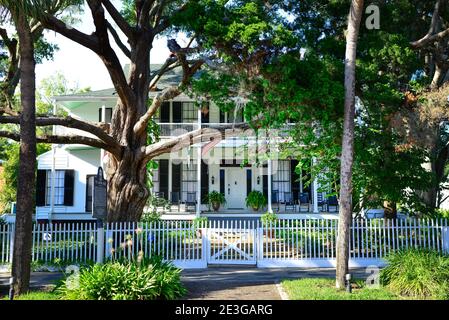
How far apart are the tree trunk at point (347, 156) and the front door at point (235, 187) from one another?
14.4 meters

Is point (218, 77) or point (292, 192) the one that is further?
point (292, 192)

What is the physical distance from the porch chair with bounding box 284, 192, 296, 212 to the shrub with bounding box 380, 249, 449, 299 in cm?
1240

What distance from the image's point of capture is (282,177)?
23.4 m

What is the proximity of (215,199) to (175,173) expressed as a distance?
288 cm

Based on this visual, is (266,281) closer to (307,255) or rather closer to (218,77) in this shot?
(307,255)

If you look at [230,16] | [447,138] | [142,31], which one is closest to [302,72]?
[230,16]

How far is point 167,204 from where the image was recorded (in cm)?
2039

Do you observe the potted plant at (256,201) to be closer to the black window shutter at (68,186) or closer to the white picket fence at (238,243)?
the white picket fence at (238,243)

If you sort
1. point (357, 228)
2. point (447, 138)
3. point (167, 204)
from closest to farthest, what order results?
point (357, 228) < point (447, 138) < point (167, 204)

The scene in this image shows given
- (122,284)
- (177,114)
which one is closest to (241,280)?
(122,284)

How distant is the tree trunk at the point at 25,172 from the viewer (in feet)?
26.1

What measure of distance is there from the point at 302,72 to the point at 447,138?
12.0 m

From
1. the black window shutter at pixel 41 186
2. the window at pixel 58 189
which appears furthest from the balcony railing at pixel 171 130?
the black window shutter at pixel 41 186

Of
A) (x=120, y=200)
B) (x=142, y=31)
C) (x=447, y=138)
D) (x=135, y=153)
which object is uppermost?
(x=142, y=31)
